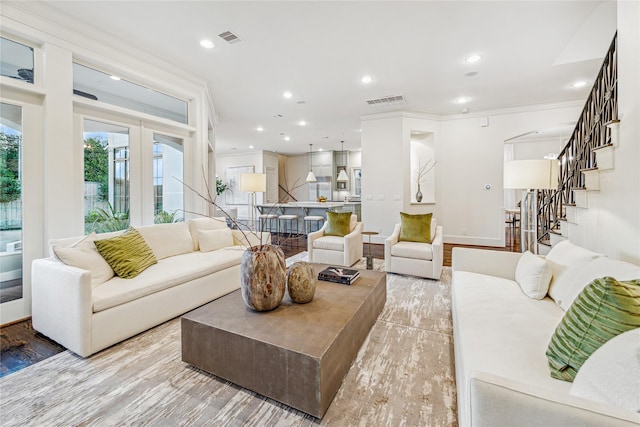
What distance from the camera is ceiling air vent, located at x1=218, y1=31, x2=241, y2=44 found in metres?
3.14

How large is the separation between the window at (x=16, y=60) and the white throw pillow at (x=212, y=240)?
2.22 meters

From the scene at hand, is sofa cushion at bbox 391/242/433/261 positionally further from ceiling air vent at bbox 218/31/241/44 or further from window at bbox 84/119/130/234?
window at bbox 84/119/130/234

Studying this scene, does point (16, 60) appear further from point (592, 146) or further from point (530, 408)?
point (592, 146)

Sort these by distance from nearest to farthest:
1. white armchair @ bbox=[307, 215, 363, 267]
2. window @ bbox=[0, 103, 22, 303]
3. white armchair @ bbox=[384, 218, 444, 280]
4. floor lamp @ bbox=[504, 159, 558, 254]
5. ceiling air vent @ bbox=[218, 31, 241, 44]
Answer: window @ bbox=[0, 103, 22, 303], floor lamp @ bbox=[504, 159, 558, 254], ceiling air vent @ bbox=[218, 31, 241, 44], white armchair @ bbox=[384, 218, 444, 280], white armchair @ bbox=[307, 215, 363, 267]

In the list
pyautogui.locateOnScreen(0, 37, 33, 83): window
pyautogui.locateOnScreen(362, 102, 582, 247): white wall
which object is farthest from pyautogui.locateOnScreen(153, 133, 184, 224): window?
pyautogui.locateOnScreen(362, 102, 582, 247): white wall

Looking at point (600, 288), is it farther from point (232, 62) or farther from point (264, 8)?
point (232, 62)

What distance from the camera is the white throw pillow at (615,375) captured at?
2.61 ft

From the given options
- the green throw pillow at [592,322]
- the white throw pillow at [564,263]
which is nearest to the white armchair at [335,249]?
the white throw pillow at [564,263]

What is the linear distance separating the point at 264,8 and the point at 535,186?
3238 millimetres

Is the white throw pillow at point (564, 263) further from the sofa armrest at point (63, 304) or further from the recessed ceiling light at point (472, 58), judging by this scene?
the sofa armrest at point (63, 304)

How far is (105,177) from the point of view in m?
3.49

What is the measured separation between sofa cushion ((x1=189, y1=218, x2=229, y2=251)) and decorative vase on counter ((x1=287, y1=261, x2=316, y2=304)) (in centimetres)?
209

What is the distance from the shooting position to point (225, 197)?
11.6 meters

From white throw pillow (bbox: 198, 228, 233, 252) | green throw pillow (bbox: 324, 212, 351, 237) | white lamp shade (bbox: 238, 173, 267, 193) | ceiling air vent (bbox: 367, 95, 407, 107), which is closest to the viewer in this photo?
white throw pillow (bbox: 198, 228, 233, 252)
